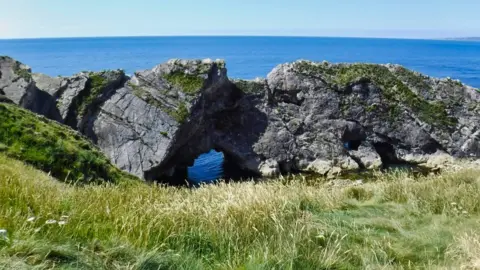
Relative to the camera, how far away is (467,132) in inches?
1583

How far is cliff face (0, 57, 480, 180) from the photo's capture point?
117 feet

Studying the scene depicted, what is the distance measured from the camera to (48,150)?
19.3m

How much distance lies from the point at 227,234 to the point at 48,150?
47.1ft

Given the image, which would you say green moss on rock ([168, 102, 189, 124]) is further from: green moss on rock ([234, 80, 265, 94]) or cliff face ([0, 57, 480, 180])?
green moss on rock ([234, 80, 265, 94])

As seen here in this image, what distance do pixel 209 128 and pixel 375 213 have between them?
30.7m

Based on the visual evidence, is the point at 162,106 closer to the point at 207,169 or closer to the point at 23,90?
the point at 207,169

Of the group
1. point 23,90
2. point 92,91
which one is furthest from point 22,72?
point 92,91

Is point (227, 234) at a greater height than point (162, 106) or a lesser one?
greater

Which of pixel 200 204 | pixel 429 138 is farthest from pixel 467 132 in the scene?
pixel 200 204

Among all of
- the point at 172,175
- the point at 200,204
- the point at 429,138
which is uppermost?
the point at 200,204

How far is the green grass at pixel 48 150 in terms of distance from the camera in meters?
18.1

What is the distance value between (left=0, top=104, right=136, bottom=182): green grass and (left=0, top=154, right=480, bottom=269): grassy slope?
32.2 feet

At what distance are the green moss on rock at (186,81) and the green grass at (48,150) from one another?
15237mm

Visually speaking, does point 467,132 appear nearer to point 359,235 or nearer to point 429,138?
point 429,138
